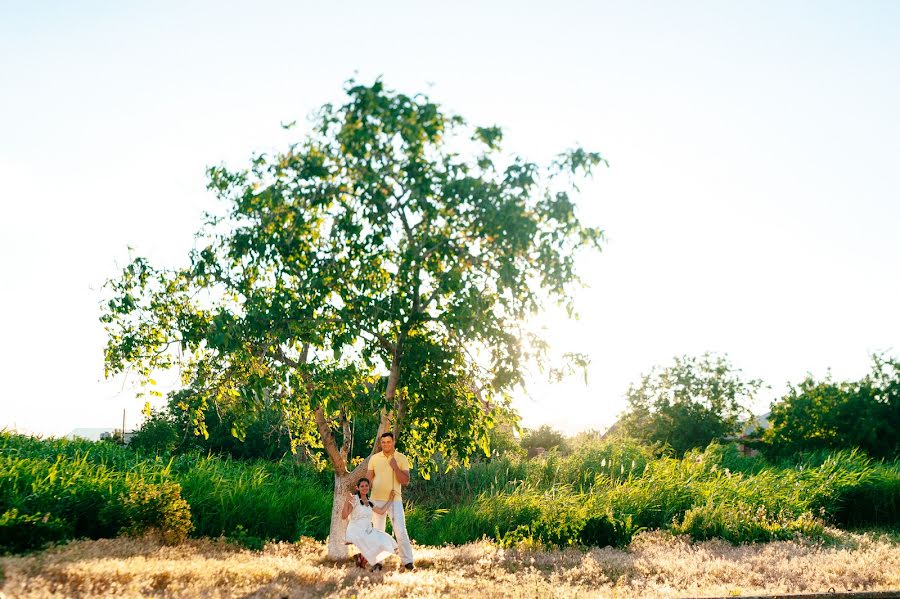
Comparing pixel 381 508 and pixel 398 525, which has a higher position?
pixel 381 508

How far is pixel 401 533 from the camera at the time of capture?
12.4 m

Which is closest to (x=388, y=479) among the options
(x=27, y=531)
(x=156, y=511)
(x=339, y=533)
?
(x=339, y=533)

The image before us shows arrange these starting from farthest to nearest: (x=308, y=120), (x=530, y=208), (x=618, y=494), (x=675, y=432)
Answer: (x=675, y=432)
(x=618, y=494)
(x=308, y=120)
(x=530, y=208)

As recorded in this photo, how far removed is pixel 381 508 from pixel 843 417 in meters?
27.0

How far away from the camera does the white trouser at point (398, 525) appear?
40.2ft

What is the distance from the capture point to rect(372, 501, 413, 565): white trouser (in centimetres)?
1226

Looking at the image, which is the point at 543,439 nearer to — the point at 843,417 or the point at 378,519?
the point at 843,417

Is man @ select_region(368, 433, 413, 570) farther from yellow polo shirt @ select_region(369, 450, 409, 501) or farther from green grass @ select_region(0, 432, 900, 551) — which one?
green grass @ select_region(0, 432, 900, 551)

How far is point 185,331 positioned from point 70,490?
129 inches

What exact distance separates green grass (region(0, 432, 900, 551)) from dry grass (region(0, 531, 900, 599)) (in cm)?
82

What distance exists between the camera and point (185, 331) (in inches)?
495

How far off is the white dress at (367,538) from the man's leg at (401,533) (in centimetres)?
14

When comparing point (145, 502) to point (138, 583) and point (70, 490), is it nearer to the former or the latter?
point (70, 490)

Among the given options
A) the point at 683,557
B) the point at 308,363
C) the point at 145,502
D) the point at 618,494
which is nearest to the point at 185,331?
the point at 308,363
